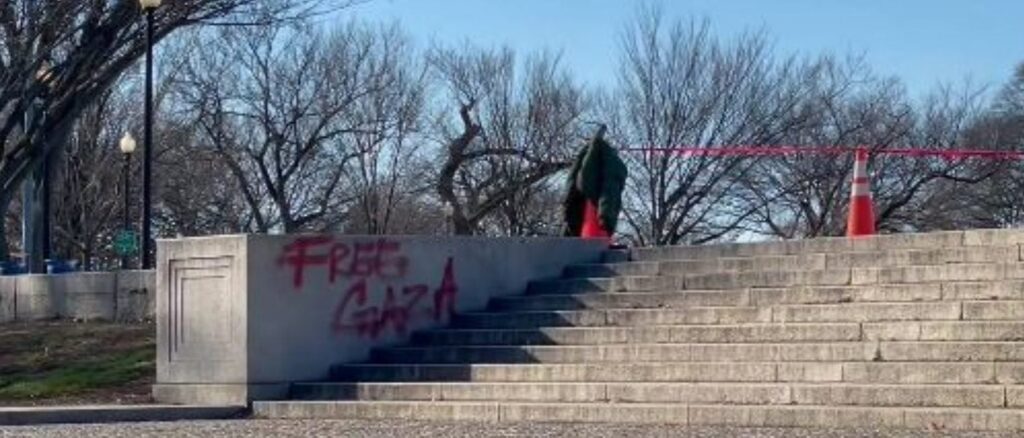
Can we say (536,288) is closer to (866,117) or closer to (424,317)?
(424,317)

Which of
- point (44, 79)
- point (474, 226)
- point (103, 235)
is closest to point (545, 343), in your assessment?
point (44, 79)

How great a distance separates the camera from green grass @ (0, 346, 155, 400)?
2017 centimetres

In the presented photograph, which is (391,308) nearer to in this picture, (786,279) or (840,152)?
(786,279)

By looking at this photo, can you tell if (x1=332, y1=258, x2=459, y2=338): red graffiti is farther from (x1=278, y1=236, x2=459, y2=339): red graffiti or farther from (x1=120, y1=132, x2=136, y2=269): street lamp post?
(x1=120, y1=132, x2=136, y2=269): street lamp post

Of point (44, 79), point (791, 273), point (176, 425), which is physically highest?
point (44, 79)

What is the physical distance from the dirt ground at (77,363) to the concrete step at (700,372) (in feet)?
8.77

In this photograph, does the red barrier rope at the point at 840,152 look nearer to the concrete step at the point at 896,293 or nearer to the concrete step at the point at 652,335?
the concrete step at the point at 896,293

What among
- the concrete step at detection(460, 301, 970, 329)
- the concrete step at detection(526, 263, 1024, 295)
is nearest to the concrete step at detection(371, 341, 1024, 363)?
the concrete step at detection(460, 301, 970, 329)

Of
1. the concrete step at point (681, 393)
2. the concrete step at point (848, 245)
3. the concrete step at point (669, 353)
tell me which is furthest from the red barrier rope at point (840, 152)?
the concrete step at point (681, 393)

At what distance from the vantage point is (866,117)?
5175 centimetres

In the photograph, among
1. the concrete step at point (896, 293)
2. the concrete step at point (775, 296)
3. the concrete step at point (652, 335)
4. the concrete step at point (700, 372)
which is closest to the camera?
the concrete step at point (700, 372)

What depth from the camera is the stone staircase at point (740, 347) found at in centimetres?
1432

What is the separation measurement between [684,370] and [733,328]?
84 cm

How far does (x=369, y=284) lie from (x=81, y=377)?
338 cm
